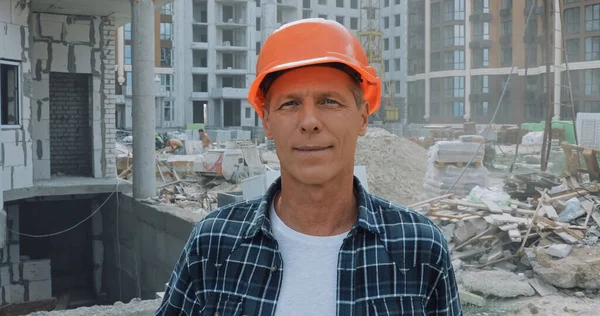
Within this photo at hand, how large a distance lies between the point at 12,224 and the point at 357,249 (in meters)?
14.2

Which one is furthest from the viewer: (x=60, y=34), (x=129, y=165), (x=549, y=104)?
(x=129, y=165)

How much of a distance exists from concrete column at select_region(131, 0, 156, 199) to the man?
12.0 metres

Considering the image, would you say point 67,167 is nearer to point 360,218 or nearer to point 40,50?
point 40,50

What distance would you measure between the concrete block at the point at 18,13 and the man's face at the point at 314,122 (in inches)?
466

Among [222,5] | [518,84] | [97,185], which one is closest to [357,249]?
[97,185]

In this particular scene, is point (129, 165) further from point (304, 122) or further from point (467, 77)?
point (467, 77)

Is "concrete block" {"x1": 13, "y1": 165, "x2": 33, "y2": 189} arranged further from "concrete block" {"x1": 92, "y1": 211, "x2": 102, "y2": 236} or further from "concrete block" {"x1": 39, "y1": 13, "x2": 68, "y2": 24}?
"concrete block" {"x1": 39, "y1": 13, "x2": 68, "y2": 24}

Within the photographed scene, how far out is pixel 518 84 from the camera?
191ft

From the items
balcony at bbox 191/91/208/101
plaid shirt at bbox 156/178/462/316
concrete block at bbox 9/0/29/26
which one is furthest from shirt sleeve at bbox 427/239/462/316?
balcony at bbox 191/91/208/101

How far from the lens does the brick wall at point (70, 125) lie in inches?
634

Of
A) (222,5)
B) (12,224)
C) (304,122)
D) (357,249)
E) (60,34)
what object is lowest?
(12,224)

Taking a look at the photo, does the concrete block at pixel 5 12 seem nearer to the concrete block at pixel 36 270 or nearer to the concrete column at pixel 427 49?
the concrete block at pixel 36 270

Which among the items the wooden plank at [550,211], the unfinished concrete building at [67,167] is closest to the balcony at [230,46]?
the unfinished concrete building at [67,167]

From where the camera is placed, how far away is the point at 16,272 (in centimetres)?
1398
